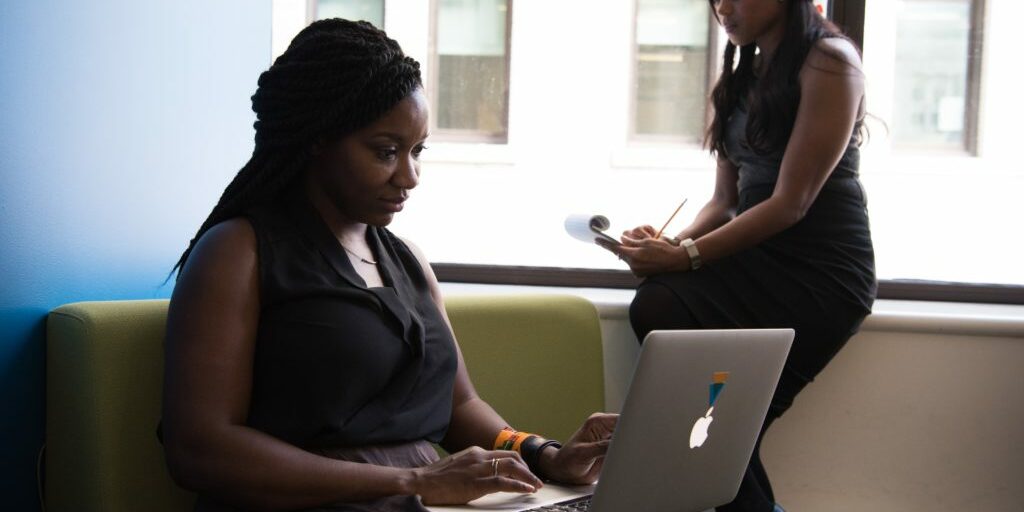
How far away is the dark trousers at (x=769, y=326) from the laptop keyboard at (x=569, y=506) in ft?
3.25

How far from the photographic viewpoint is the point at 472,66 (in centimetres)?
430

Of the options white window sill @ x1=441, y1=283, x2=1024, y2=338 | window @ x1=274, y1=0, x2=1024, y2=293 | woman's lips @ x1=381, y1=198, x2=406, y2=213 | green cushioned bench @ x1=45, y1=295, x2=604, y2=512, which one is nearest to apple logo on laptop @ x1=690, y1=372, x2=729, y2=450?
woman's lips @ x1=381, y1=198, x2=406, y2=213

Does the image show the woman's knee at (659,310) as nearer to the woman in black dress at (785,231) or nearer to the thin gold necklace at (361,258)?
the woman in black dress at (785,231)

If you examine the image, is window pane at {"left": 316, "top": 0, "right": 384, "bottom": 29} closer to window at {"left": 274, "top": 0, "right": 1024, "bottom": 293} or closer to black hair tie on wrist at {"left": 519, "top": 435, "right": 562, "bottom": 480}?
window at {"left": 274, "top": 0, "right": 1024, "bottom": 293}

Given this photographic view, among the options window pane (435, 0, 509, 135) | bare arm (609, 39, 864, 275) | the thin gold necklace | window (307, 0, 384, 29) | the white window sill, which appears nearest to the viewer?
the thin gold necklace

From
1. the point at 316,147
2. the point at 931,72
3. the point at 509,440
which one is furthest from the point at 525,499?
the point at 931,72

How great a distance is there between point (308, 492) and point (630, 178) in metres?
3.03

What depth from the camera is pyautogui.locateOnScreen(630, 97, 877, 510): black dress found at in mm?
2559

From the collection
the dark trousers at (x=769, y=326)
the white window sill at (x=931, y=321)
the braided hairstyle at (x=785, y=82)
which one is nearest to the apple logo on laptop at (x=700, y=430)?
the dark trousers at (x=769, y=326)

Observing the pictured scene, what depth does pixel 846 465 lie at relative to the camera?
2979 mm

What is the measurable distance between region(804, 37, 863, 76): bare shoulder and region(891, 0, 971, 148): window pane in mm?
1331

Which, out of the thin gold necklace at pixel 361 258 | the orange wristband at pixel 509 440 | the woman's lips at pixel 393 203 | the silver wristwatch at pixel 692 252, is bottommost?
the orange wristband at pixel 509 440

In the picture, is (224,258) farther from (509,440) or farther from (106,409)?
(509,440)

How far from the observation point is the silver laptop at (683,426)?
1.41 m
